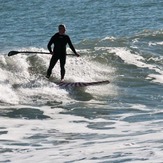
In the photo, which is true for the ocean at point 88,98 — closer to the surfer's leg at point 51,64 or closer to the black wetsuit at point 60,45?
the surfer's leg at point 51,64

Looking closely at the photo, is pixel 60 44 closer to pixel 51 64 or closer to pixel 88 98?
pixel 51 64

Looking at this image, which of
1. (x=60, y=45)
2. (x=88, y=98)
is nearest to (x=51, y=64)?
(x=60, y=45)

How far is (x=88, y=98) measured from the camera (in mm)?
16219

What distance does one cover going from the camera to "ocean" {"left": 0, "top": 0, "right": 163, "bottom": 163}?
10.6 m

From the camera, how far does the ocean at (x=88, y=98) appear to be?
10570 millimetres

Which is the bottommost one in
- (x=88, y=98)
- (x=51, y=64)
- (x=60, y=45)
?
(x=88, y=98)

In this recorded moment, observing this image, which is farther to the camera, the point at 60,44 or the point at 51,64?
the point at 51,64

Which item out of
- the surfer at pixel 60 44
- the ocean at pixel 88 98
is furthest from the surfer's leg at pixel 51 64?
the ocean at pixel 88 98

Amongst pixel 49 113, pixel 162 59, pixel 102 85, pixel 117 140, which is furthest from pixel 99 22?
pixel 117 140

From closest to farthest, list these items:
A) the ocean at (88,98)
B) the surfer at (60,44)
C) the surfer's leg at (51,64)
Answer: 1. the ocean at (88,98)
2. the surfer at (60,44)
3. the surfer's leg at (51,64)

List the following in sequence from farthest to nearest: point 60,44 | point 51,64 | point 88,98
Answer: point 51,64, point 60,44, point 88,98

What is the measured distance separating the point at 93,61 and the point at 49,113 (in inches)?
279

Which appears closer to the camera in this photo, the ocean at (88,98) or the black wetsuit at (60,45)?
the ocean at (88,98)

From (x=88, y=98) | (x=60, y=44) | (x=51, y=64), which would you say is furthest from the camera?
(x=51, y=64)
